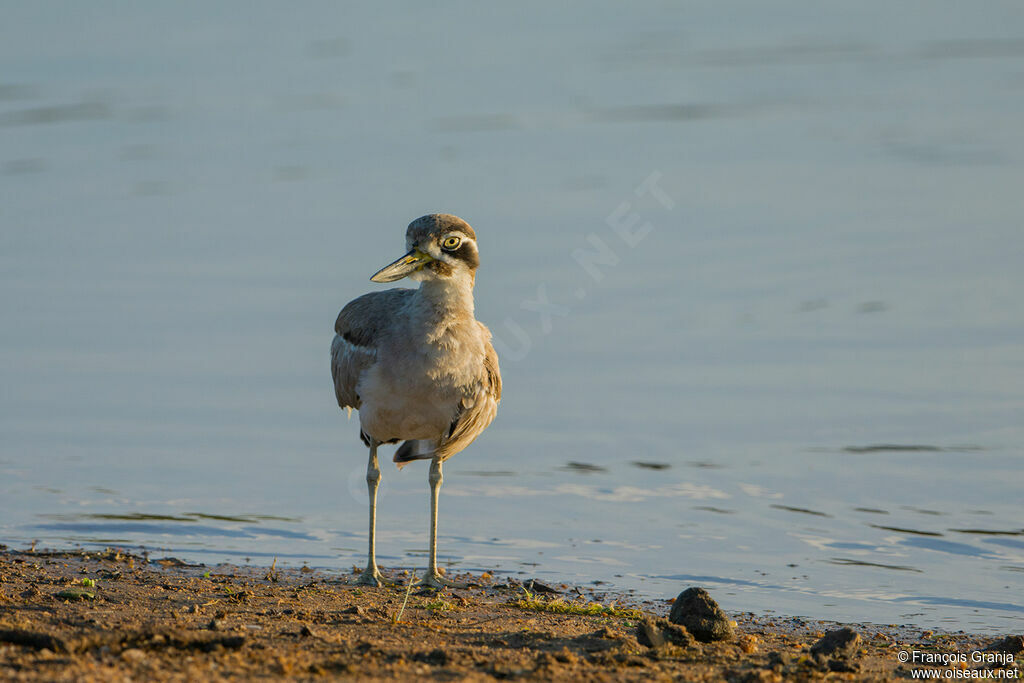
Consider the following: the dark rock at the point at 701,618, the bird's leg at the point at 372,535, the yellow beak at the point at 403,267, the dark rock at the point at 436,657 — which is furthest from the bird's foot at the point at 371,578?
the dark rock at the point at 436,657

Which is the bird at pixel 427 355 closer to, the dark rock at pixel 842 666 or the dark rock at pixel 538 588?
the dark rock at pixel 538 588

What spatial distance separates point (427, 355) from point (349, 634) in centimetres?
233

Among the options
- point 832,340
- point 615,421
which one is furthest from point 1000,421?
point 615,421

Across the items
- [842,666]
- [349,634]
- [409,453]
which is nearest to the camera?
[842,666]

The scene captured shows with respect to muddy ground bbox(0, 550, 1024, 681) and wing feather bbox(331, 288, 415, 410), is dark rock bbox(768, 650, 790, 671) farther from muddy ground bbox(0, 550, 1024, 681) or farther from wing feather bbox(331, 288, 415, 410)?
wing feather bbox(331, 288, 415, 410)

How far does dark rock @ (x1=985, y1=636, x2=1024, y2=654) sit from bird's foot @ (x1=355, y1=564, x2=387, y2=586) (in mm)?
3801

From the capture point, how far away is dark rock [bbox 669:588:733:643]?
301 inches

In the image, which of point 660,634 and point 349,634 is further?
point 349,634

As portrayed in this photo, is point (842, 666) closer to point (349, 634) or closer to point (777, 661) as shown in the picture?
point (777, 661)

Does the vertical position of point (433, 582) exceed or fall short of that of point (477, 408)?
it falls short

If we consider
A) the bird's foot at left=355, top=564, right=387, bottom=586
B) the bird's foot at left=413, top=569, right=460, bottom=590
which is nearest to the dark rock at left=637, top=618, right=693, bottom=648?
the bird's foot at left=413, top=569, right=460, bottom=590

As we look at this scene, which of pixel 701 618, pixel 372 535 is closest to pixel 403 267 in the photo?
pixel 372 535

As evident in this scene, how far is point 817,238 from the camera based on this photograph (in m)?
17.9

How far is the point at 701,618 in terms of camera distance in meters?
7.67
